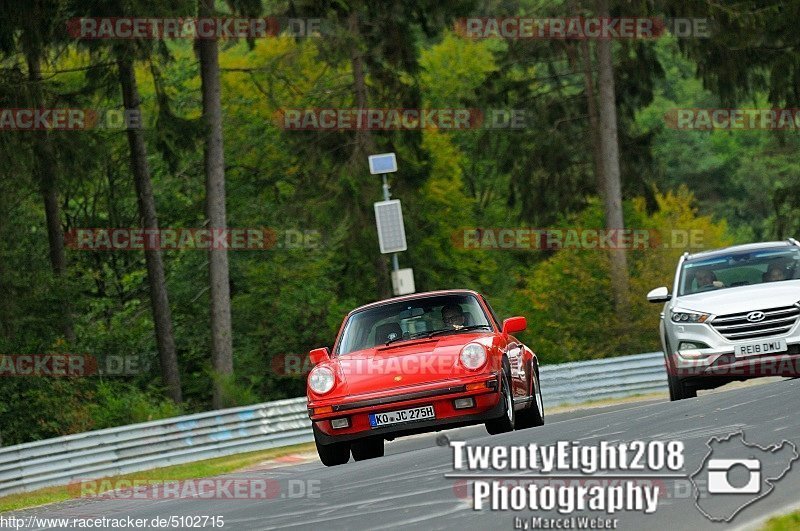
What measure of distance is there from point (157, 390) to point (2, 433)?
208 inches

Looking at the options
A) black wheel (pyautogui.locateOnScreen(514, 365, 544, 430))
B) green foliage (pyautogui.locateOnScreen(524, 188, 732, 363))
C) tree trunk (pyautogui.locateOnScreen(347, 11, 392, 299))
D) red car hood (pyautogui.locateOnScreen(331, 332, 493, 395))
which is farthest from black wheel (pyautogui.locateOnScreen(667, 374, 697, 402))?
tree trunk (pyautogui.locateOnScreen(347, 11, 392, 299))

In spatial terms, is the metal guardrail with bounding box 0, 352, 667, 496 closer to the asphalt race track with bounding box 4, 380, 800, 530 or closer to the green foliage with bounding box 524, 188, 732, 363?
the asphalt race track with bounding box 4, 380, 800, 530

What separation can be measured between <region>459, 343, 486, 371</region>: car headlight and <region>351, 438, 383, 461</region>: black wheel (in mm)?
1825

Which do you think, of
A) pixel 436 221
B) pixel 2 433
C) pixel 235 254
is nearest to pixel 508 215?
pixel 436 221

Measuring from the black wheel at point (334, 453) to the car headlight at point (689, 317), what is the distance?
191 inches

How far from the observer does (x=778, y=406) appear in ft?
46.4

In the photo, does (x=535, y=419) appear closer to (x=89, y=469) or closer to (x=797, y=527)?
(x=797, y=527)

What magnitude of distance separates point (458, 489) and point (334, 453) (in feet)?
15.3

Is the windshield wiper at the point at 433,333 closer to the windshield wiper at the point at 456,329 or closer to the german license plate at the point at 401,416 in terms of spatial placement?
the windshield wiper at the point at 456,329

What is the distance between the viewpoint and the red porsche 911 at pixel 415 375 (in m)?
14.0

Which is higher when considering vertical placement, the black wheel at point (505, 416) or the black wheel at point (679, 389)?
the black wheel at point (505, 416)
